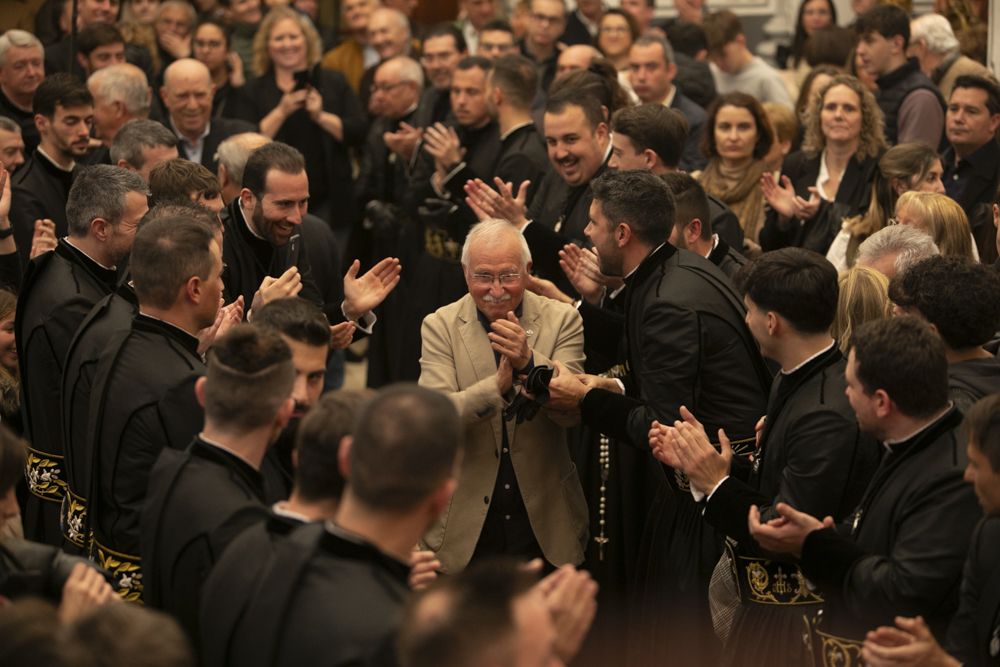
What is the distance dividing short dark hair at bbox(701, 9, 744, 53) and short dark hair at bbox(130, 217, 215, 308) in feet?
20.0

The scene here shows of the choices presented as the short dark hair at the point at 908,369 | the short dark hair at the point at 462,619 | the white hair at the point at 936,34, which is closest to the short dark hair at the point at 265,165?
the short dark hair at the point at 908,369

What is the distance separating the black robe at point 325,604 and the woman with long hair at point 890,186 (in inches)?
165

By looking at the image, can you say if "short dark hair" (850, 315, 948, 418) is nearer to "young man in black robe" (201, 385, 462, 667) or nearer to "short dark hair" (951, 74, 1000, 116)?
"young man in black robe" (201, 385, 462, 667)

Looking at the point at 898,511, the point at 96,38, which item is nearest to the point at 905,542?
the point at 898,511

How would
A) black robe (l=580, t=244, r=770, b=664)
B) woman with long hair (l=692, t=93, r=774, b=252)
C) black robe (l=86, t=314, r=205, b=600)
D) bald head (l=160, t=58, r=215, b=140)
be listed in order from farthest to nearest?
bald head (l=160, t=58, r=215, b=140) < woman with long hair (l=692, t=93, r=774, b=252) < black robe (l=580, t=244, r=770, b=664) < black robe (l=86, t=314, r=205, b=600)

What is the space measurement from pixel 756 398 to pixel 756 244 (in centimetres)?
264

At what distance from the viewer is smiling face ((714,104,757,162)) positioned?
7.77 m

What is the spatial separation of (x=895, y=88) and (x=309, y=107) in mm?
3714

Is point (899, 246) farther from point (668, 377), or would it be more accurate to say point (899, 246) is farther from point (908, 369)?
point (908, 369)

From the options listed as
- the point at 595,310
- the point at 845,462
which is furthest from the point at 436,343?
the point at 845,462

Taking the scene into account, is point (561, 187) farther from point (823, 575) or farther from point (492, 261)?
point (823, 575)

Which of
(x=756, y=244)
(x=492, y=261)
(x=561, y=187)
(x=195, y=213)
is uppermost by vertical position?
(x=195, y=213)

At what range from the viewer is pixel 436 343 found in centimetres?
511

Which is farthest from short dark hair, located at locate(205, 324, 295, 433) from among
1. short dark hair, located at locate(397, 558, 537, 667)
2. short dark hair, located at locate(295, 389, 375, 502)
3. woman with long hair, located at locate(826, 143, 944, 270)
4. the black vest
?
the black vest
